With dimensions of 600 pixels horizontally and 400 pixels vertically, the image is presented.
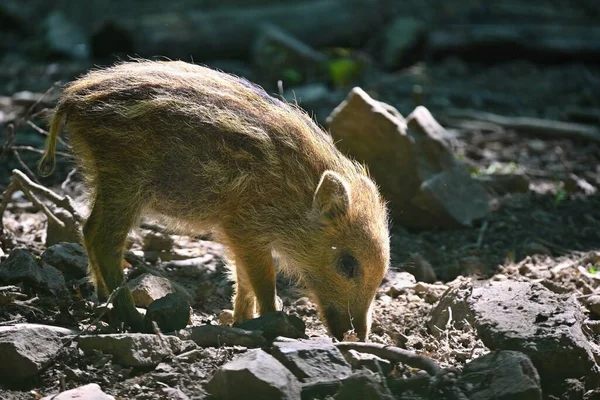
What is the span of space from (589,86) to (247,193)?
25.2ft

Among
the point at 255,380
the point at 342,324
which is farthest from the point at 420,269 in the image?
the point at 255,380

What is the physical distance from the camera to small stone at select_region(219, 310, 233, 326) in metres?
5.34

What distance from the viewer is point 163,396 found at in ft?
12.6

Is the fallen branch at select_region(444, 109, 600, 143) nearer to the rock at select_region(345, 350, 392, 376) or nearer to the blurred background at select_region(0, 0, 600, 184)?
the blurred background at select_region(0, 0, 600, 184)

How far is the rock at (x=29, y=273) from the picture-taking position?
16.1 ft

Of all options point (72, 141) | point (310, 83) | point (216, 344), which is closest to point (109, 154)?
point (72, 141)

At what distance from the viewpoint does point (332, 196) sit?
5031 mm

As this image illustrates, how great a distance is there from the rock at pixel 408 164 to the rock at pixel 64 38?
5248 mm

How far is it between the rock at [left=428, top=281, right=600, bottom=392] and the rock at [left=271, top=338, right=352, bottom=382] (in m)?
0.85

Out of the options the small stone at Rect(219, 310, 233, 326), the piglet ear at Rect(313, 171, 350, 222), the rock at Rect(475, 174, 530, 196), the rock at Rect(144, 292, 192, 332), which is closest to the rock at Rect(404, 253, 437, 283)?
the piglet ear at Rect(313, 171, 350, 222)

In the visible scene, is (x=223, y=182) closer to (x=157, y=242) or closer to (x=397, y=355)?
(x=157, y=242)

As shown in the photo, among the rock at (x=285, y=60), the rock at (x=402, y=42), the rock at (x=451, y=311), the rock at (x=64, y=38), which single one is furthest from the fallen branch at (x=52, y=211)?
the rock at (x=402, y=42)

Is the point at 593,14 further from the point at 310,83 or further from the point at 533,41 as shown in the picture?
the point at 310,83

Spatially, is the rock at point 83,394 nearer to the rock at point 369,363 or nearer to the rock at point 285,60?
the rock at point 369,363
